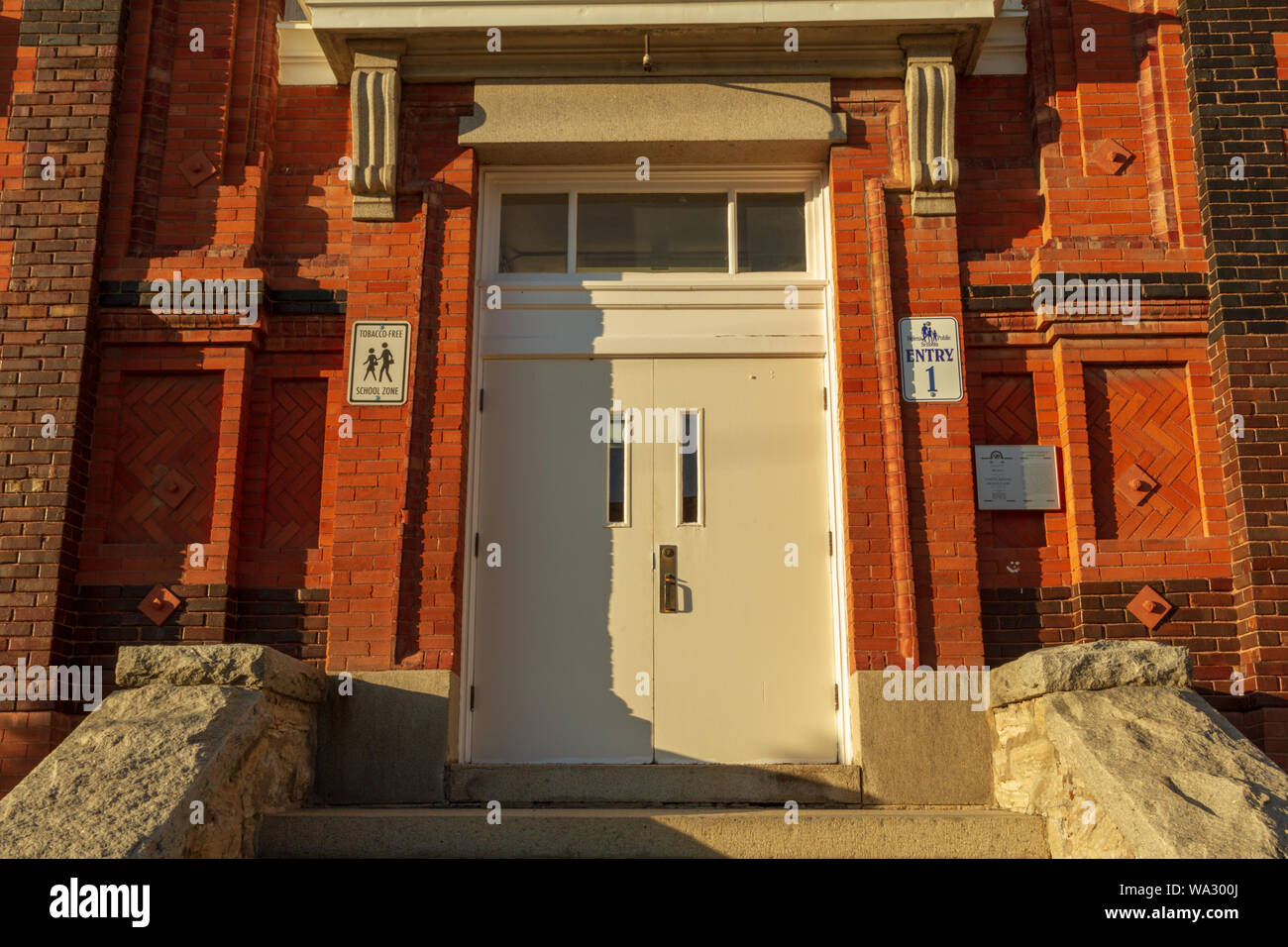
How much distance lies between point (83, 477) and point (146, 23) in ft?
9.77

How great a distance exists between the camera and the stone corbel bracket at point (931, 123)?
723cm

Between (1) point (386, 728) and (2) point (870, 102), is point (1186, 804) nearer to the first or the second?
(1) point (386, 728)

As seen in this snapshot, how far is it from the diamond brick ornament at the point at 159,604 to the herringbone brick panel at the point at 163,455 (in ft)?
1.08

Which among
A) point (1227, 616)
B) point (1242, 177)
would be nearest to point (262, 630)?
point (1227, 616)

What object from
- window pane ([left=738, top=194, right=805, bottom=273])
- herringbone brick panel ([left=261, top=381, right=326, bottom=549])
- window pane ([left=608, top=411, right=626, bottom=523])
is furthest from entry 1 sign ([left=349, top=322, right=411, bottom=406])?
window pane ([left=738, top=194, right=805, bottom=273])

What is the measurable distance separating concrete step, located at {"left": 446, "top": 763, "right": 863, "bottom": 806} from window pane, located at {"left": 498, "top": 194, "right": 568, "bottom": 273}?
3.14m

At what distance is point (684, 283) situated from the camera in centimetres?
747

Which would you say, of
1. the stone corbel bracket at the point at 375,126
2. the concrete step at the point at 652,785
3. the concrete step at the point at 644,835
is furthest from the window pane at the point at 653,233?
the concrete step at the point at 644,835

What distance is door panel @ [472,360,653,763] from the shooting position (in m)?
6.82

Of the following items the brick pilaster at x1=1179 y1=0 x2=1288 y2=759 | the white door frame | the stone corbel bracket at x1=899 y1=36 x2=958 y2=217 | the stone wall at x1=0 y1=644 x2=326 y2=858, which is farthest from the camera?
the stone corbel bracket at x1=899 y1=36 x2=958 y2=217

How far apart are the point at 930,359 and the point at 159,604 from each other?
4707mm

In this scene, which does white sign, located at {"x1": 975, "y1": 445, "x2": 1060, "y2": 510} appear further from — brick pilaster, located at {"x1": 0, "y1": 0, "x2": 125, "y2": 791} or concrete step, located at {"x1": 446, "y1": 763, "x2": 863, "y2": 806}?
brick pilaster, located at {"x1": 0, "y1": 0, "x2": 125, "y2": 791}

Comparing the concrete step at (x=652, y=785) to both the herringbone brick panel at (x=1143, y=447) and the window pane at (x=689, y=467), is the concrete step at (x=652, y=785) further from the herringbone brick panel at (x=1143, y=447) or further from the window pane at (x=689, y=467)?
the herringbone brick panel at (x=1143, y=447)

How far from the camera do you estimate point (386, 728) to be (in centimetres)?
643
